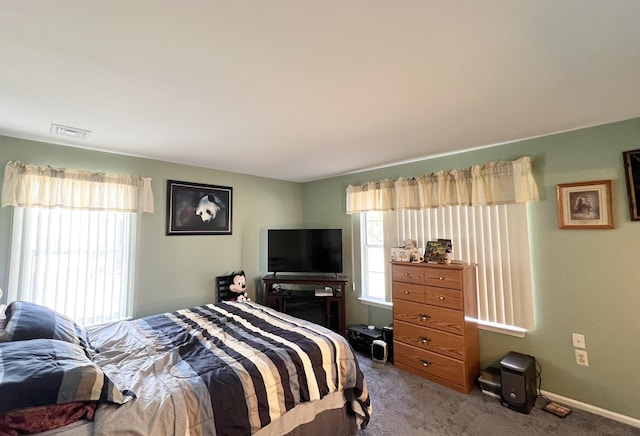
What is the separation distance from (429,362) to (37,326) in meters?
3.08

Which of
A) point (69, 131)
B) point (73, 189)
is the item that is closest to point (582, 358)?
point (69, 131)

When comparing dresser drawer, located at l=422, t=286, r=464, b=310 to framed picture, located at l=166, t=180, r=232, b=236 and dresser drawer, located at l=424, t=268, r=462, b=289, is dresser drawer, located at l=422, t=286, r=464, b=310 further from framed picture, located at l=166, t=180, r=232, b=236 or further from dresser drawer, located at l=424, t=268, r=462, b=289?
framed picture, located at l=166, t=180, r=232, b=236

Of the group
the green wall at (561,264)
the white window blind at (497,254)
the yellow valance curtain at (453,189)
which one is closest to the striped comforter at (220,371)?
the green wall at (561,264)

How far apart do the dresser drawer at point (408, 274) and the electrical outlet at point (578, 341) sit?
49.0 inches

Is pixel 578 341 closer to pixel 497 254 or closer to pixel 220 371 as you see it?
pixel 497 254

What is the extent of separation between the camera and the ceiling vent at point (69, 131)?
2.22 m

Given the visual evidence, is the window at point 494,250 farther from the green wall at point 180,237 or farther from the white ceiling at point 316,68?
the green wall at point 180,237

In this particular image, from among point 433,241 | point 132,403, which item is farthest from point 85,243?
point 433,241

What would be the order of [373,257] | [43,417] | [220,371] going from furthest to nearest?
[373,257] < [220,371] < [43,417]

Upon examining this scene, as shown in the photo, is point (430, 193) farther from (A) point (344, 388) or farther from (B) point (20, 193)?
(B) point (20, 193)

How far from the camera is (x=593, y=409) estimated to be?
220 centimetres

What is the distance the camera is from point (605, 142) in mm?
2189

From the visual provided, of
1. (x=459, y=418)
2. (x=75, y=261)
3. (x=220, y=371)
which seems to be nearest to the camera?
(x=220, y=371)

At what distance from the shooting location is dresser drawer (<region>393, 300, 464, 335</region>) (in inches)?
102
